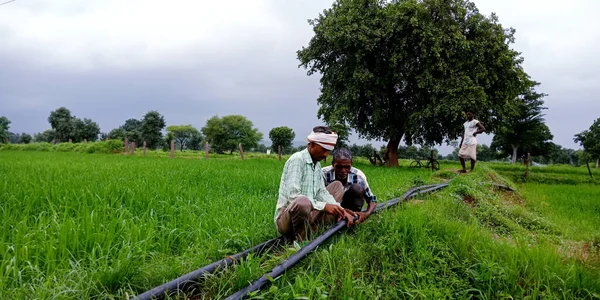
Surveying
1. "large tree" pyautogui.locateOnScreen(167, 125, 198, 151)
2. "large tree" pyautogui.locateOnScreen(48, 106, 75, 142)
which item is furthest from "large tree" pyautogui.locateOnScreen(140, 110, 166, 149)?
"large tree" pyautogui.locateOnScreen(167, 125, 198, 151)

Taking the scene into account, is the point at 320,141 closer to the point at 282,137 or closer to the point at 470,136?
the point at 470,136

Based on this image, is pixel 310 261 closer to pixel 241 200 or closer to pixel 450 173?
pixel 241 200

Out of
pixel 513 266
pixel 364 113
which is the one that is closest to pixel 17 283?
pixel 513 266

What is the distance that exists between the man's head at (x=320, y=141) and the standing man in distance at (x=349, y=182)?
2.09ft

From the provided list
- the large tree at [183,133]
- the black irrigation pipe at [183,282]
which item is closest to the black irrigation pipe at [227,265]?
the black irrigation pipe at [183,282]

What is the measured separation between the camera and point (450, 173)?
10680mm

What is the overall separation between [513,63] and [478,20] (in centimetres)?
261

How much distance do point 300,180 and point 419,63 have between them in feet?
46.9

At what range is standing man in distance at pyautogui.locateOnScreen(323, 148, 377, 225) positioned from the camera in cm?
365

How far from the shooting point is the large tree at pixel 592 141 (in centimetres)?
3697

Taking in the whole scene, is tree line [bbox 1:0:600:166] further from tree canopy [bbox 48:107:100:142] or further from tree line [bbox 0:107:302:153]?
tree canopy [bbox 48:107:100:142]

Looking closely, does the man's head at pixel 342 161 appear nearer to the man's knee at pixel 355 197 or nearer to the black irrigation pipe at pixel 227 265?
the man's knee at pixel 355 197

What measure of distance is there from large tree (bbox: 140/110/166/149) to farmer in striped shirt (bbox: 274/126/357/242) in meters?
53.4

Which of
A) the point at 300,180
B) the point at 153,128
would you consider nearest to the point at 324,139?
the point at 300,180
